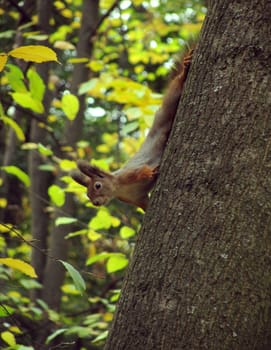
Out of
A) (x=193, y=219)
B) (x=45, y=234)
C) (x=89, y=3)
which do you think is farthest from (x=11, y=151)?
(x=193, y=219)

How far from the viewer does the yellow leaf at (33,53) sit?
1.64 meters

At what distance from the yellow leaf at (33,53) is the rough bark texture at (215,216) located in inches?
16.8

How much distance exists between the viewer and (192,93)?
5.87 ft

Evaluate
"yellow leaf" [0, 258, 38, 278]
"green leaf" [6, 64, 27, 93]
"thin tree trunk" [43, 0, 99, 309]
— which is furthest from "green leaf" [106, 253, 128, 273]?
"thin tree trunk" [43, 0, 99, 309]

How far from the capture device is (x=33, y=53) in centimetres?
165

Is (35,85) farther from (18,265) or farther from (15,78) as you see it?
(18,265)

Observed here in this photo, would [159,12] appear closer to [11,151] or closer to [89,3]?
[89,3]

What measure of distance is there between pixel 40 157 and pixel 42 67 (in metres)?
0.75

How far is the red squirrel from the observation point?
9.08ft

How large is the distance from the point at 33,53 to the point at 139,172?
151 cm

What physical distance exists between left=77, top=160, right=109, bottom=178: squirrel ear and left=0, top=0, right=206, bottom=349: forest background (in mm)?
126

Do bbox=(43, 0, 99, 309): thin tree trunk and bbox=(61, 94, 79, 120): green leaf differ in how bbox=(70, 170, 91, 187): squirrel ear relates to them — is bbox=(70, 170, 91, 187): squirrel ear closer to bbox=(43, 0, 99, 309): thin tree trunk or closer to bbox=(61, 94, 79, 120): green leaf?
bbox=(61, 94, 79, 120): green leaf

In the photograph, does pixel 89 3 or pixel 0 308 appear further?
pixel 89 3

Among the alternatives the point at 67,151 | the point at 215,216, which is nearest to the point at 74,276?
the point at 215,216
